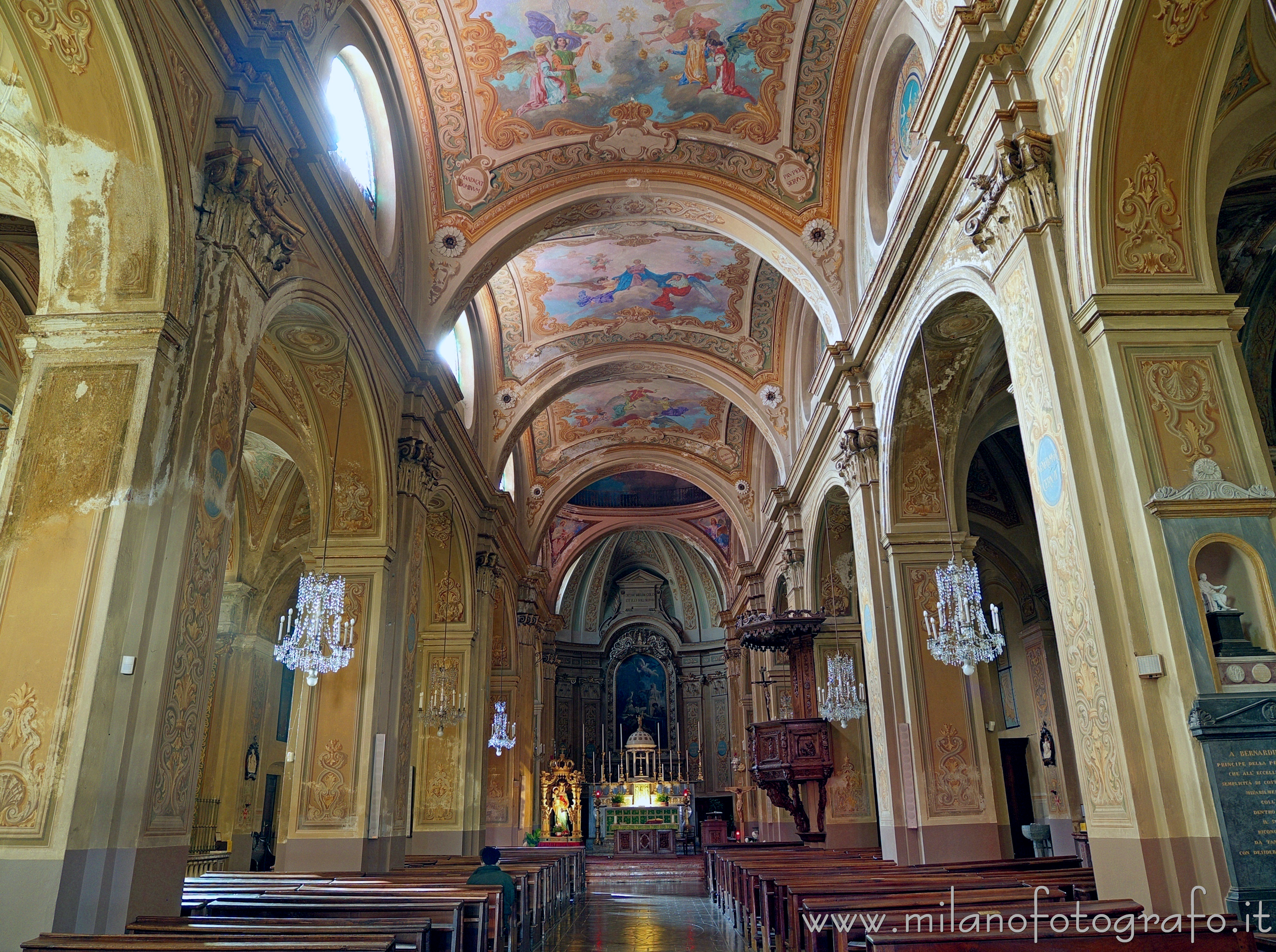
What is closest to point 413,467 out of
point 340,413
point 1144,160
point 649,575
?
point 340,413

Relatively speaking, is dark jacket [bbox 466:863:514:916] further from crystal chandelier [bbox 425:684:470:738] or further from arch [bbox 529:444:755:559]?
arch [bbox 529:444:755:559]

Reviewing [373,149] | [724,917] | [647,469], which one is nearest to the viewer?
[373,149]

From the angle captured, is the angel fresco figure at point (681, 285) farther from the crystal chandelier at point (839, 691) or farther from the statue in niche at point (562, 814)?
the statue in niche at point (562, 814)

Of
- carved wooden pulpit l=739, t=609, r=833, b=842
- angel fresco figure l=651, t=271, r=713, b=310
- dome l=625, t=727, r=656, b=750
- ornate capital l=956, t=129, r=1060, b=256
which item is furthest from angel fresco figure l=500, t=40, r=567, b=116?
dome l=625, t=727, r=656, b=750

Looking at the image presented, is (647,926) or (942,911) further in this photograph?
(647,926)

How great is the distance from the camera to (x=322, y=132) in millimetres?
7852

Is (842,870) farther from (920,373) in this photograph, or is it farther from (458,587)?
(458,587)

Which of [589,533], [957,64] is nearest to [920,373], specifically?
[957,64]

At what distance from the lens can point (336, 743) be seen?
9477 millimetres

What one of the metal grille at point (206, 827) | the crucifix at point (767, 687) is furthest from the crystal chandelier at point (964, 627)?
the metal grille at point (206, 827)

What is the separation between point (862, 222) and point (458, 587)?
8748 mm

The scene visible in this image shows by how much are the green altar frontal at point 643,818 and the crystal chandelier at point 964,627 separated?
19.7m

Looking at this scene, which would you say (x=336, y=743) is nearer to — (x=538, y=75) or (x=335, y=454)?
(x=335, y=454)

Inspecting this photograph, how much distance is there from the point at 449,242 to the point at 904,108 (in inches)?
241
